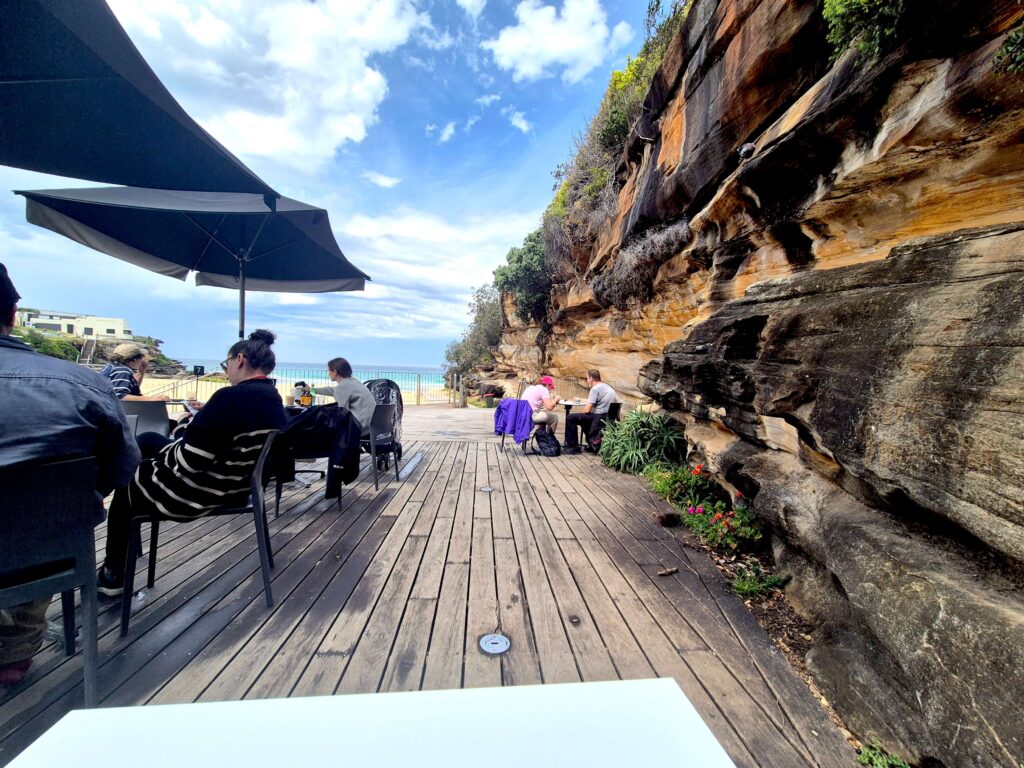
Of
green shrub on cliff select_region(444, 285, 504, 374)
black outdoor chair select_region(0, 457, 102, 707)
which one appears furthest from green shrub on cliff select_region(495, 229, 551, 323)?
black outdoor chair select_region(0, 457, 102, 707)

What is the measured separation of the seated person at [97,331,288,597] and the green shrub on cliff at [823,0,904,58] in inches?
150

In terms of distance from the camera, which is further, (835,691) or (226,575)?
(226,575)

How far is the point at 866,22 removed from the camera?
2.31 metres

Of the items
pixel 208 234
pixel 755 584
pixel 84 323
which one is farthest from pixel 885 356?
pixel 84 323

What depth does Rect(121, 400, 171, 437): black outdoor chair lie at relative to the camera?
9.84ft

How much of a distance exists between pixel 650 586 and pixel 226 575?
2.43m

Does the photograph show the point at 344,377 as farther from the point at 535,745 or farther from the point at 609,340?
the point at 609,340

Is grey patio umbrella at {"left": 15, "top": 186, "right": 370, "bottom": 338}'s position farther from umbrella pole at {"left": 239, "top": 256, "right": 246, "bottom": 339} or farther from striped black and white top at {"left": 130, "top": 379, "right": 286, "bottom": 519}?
striped black and white top at {"left": 130, "top": 379, "right": 286, "bottom": 519}

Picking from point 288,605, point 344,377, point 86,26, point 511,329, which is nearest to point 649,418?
point 344,377

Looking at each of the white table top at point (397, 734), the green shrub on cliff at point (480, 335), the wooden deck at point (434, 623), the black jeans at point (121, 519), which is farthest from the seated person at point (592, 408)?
the green shrub on cliff at point (480, 335)

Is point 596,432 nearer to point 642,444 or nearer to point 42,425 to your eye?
point 642,444

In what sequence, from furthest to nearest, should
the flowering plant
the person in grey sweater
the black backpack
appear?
the black backpack
the person in grey sweater
the flowering plant

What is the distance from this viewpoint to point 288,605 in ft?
6.66

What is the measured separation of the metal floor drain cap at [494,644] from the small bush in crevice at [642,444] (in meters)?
3.53
